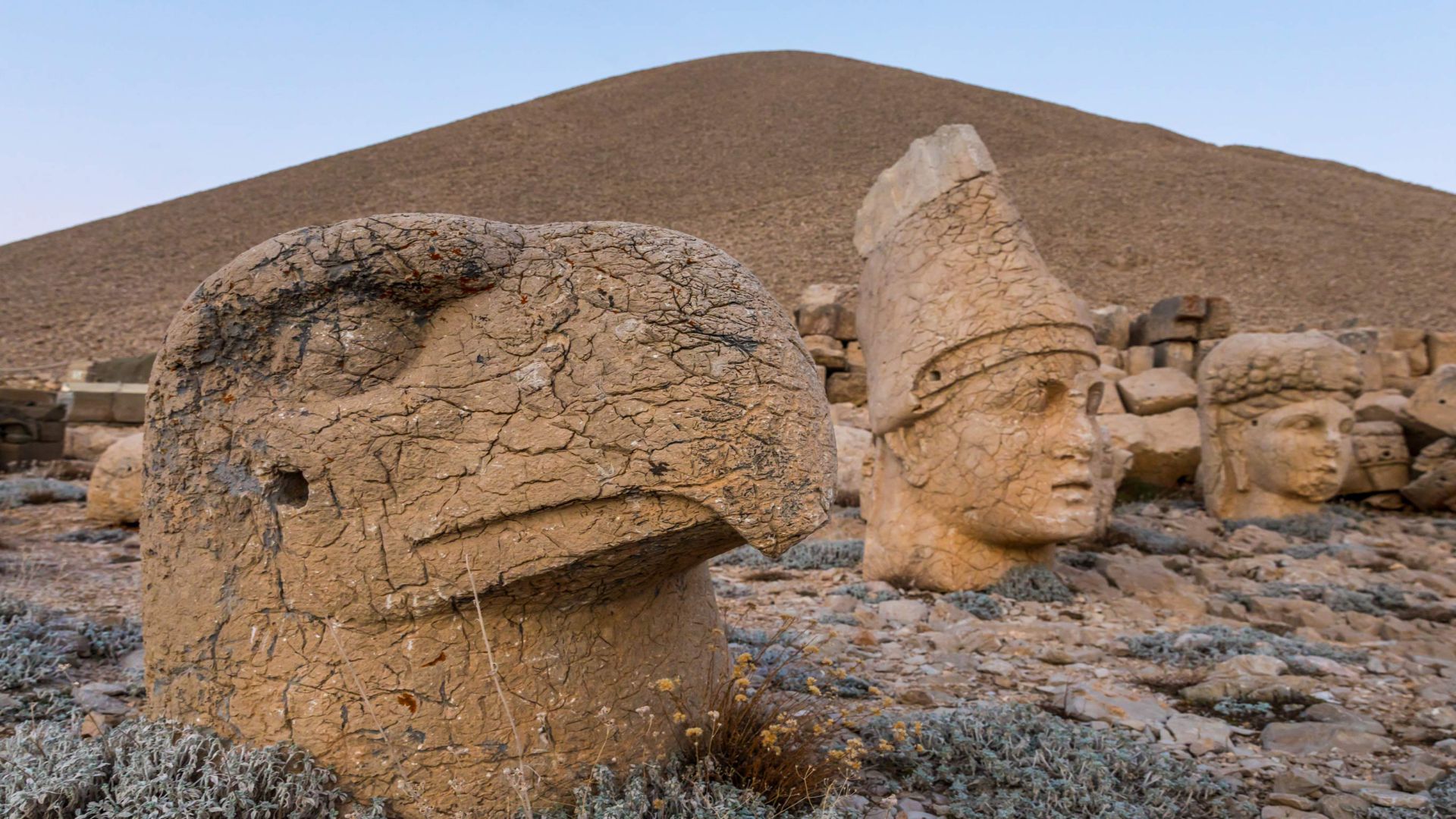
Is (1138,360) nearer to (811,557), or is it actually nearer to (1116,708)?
(811,557)

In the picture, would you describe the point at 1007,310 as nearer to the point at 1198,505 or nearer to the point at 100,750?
the point at 100,750

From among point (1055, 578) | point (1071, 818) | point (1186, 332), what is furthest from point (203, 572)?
point (1186, 332)

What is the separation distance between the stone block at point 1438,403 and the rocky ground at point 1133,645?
2756 millimetres

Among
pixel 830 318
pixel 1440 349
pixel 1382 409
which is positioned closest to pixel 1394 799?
pixel 1382 409

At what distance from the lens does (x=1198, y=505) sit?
27.8 ft

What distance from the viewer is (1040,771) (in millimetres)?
2482

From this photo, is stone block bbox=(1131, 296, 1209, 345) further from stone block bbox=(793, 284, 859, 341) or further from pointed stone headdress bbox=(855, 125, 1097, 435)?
pointed stone headdress bbox=(855, 125, 1097, 435)

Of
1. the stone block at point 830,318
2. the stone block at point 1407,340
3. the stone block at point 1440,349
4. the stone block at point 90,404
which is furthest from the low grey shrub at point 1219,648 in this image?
the stone block at point 90,404

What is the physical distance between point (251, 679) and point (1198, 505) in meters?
8.50

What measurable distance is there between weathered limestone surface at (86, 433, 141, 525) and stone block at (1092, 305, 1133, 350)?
10.0 m

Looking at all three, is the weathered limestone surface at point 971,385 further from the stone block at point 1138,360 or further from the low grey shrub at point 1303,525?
the stone block at point 1138,360

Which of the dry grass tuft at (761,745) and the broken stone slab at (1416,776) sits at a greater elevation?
the dry grass tuft at (761,745)

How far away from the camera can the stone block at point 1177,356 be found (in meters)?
10.7

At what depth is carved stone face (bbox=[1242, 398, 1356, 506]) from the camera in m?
6.97
